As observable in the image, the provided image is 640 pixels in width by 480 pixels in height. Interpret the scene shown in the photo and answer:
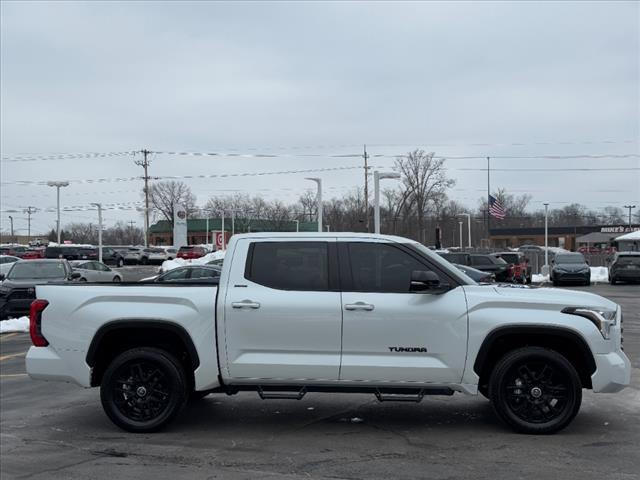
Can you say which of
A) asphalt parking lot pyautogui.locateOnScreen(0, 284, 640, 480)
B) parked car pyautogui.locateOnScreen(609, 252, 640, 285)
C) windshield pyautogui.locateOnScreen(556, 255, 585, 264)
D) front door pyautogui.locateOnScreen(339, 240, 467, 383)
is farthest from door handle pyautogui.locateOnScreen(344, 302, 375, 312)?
parked car pyautogui.locateOnScreen(609, 252, 640, 285)

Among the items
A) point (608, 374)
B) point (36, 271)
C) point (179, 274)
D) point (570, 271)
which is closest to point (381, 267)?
point (608, 374)

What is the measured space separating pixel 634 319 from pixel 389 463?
14.3 m

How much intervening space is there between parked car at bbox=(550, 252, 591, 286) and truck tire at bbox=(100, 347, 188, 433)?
95.4 feet

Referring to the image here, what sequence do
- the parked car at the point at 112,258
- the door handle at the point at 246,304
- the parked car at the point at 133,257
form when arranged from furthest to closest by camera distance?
the parked car at the point at 133,257, the parked car at the point at 112,258, the door handle at the point at 246,304

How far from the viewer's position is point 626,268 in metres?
33.6

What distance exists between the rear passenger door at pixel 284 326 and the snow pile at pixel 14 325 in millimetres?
12867

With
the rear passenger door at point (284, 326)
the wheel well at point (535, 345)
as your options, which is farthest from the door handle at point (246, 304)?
the wheel well at point (535, 345)

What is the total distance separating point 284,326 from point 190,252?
53505 millimetres

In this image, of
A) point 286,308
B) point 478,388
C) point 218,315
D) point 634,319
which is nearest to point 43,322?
point 218,315

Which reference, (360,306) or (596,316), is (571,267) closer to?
(596,316)

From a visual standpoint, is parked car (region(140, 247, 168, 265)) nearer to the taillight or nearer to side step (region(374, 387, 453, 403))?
the taillight

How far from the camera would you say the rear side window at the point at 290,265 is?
6383 millimetres

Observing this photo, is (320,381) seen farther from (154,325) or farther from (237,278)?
(154,325)

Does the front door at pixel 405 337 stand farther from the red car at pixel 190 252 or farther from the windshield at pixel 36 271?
the red car at pixel 190 252
